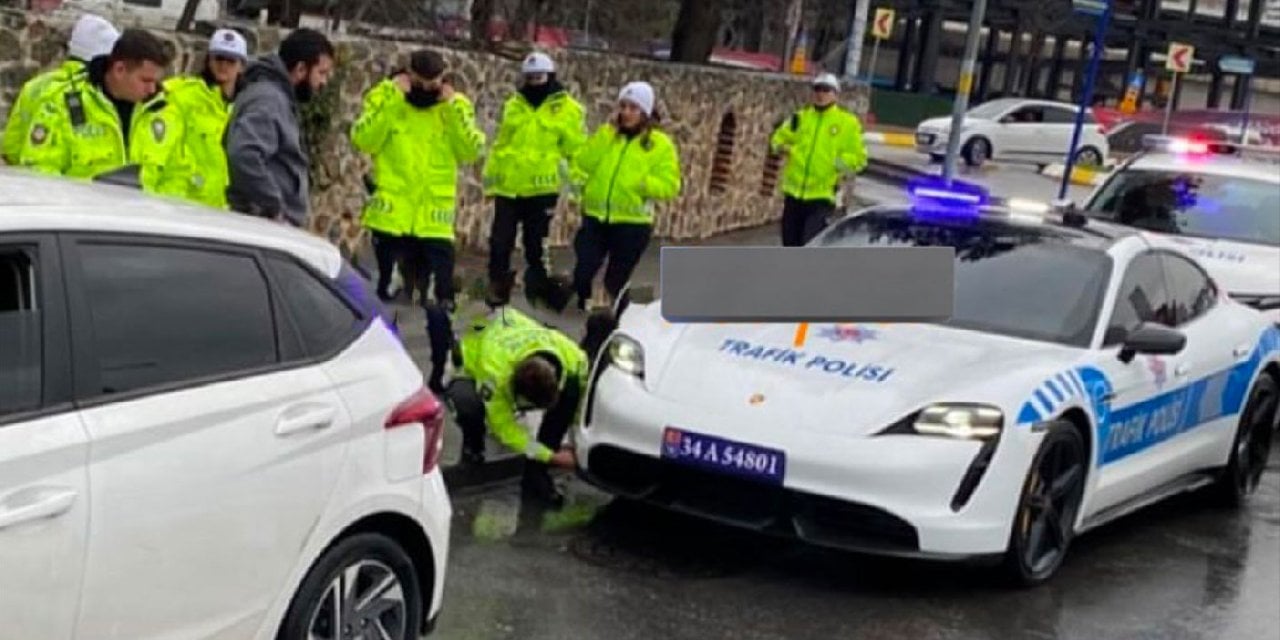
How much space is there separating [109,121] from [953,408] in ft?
11.1

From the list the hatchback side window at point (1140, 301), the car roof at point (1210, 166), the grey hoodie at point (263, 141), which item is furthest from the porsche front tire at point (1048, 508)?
the car roof at point (1210, 166)

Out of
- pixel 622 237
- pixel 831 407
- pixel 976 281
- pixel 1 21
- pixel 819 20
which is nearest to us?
pixel 831 407

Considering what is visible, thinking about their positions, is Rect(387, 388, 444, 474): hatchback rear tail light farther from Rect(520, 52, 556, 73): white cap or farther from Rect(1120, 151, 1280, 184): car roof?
Rect(1120, 151, 1280, 184): car roof

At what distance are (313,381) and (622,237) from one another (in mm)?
6569

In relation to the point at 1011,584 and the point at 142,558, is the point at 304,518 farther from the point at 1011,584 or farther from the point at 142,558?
the point at 1011,584

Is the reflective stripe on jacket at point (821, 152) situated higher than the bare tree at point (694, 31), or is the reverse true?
the bare tree at point (694, 31)

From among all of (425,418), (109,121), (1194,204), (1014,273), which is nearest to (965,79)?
(1194,204)

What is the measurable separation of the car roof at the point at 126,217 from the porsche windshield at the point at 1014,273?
12.1 feet

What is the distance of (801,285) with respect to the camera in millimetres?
5852

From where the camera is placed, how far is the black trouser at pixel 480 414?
7.65 metres

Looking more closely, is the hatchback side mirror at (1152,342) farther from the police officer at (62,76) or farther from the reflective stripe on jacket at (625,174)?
the police officer at (62,76)

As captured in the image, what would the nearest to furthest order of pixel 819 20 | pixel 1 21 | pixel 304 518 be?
pixel 304 518
pixel 1 21
pixel 819 20

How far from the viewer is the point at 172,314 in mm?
4316

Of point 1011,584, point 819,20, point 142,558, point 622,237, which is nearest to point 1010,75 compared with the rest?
point 819,20
